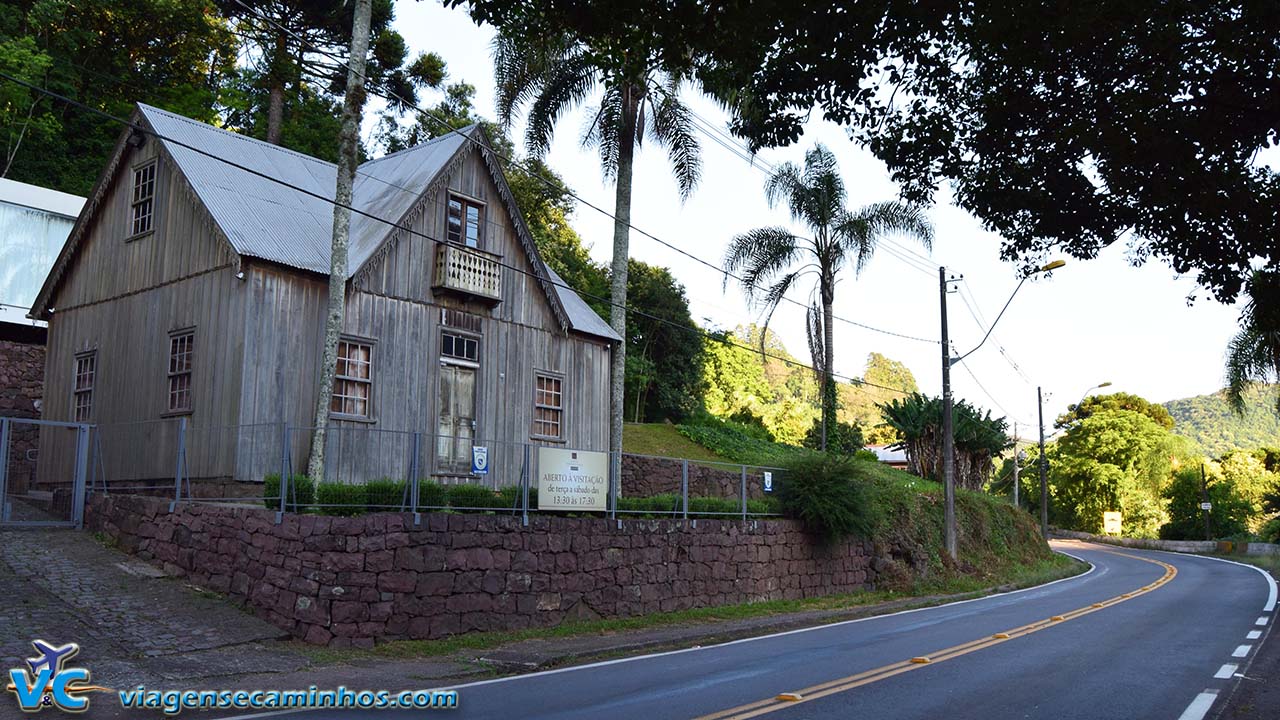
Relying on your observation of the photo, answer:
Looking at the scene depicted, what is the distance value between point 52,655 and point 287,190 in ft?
41.1

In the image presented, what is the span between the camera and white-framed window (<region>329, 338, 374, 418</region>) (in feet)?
63.5

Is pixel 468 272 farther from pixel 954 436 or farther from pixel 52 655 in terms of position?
pixel 954 436

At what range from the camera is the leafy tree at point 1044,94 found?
26.1ft

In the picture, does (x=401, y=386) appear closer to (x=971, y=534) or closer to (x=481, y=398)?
(x=481, y=398)

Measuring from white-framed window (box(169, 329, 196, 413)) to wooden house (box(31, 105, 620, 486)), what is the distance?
0.04 meters

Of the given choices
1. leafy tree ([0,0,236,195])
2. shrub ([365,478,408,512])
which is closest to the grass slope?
shrub ([365,478,408,512])

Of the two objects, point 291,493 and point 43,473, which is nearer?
point 291,493

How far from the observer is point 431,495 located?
14.7 m

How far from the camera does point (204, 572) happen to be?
1476 cm

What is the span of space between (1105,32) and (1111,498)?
234 feet

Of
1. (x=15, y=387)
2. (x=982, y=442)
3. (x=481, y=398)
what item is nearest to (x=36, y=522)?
(x=481, y=398)

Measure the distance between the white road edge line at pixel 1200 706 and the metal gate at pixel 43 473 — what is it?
640 inches

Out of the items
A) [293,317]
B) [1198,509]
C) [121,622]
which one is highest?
[293,317]

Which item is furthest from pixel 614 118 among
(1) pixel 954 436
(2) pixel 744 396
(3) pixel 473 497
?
(2) pixel 744 396
